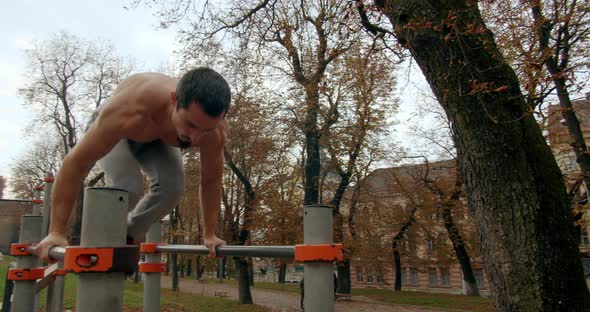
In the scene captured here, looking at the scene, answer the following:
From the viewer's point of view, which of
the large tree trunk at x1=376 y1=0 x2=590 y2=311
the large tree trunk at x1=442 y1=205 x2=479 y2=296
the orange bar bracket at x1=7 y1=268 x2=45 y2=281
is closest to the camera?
the orange bar bracket at x1=7 y1=268 x2=45 y2=281

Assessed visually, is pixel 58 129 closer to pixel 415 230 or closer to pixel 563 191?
pixel 415 230

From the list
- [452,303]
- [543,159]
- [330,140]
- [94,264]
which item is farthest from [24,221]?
[452,303]

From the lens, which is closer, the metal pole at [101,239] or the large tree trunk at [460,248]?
the metal pole at [101,239]

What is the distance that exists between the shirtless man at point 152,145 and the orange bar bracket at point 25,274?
1656 millimetres

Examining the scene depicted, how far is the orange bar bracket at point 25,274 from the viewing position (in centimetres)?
342

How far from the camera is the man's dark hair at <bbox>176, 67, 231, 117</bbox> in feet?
6.02

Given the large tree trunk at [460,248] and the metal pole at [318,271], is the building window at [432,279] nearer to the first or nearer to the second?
the large tree trunk at [460,248]

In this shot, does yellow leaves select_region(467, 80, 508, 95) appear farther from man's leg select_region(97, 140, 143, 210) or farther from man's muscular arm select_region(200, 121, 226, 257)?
man's leg select_region(97, 140, 143, 210)

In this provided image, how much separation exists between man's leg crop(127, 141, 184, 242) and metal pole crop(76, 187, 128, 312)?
1075mm

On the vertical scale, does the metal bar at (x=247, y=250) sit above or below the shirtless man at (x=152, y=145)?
below

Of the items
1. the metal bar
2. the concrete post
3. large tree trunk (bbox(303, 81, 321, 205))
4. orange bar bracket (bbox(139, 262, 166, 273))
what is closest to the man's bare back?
the metal bar

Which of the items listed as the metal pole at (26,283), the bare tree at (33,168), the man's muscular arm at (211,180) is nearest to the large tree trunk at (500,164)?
the man's muscular arm at (211,180)

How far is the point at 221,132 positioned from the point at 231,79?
42.5 ft

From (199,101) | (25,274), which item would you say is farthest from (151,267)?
(199,101)
